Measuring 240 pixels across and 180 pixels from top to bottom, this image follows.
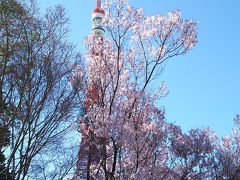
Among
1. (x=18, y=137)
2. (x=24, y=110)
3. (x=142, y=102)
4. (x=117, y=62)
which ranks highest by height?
(x=117, y=62)

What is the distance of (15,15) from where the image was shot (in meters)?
10.2

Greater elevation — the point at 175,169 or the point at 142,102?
the point at 142,102

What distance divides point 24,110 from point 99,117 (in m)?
1.91

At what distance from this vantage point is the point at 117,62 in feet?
35.8

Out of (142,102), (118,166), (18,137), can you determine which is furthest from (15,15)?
(118,166)

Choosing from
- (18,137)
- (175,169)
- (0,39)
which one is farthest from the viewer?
(175,169)

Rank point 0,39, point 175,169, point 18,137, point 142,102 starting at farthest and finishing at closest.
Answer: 1. point 175,169
2. point 142,102
3. point 0,39
4. point 18,137

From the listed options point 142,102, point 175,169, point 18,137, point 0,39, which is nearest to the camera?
point 18,137

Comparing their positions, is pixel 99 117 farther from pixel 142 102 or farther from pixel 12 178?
pixel 12 178

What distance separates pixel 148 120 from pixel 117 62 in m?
1.72

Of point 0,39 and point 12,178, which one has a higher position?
point 0,39

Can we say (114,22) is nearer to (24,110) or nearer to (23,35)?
(23,35)

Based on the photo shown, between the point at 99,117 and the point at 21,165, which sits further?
the point at 99,117

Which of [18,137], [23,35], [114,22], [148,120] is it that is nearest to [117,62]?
[114,22]
